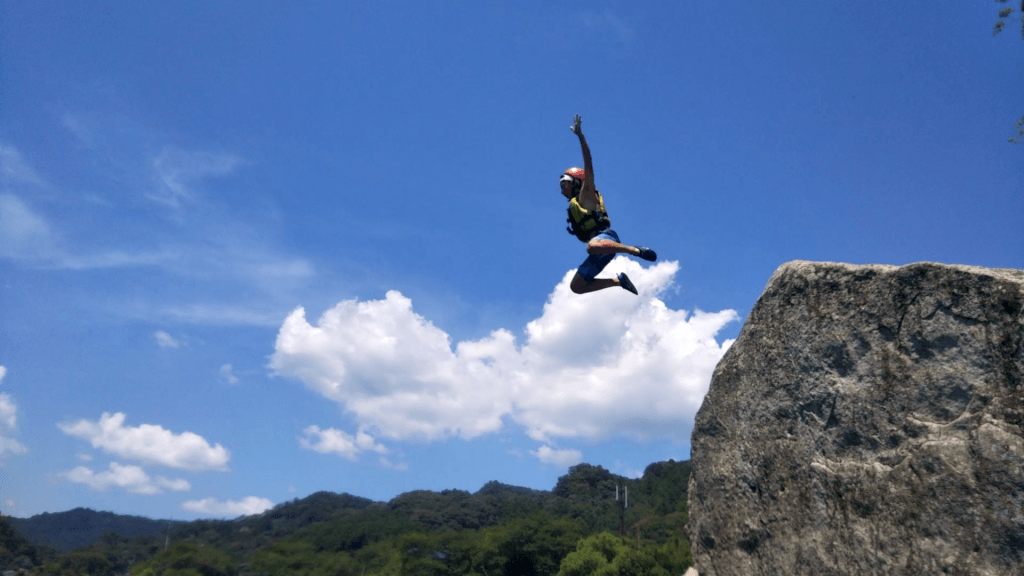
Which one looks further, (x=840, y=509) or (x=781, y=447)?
(x=781, y=447)

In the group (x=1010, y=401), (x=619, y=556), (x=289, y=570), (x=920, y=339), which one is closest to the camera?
(x=1010, y=401)

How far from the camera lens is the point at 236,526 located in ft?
347

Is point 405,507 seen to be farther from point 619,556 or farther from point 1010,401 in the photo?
point 1010,401

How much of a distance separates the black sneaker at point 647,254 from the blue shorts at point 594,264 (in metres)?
0.49

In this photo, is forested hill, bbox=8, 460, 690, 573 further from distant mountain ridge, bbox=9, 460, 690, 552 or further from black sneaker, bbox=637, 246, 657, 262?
black sneaker, bbox=637, 246, 657, 262

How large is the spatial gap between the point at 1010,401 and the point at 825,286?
1.93 metres

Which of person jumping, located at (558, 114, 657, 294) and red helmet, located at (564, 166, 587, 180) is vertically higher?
red helmet, located at (564, 166, 587, 180)

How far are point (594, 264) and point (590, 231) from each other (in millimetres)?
531

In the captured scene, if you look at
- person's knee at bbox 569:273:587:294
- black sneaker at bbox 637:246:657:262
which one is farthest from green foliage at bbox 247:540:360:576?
black sneaker at bbox 637:246:657:262

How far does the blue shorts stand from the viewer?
9453mm

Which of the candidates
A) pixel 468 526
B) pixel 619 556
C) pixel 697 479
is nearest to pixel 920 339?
pixel 697 479

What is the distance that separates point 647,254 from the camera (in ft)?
29.6

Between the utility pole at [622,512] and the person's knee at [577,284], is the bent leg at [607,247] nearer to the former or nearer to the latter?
the person's knee at [577,284]

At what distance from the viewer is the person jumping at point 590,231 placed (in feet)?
30.1
